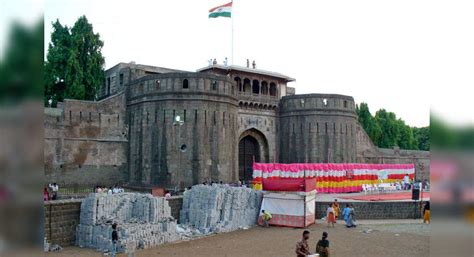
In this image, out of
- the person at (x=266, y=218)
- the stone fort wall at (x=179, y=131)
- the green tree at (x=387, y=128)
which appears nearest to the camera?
the person at (x=266, y=218)

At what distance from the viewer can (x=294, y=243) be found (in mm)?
15586

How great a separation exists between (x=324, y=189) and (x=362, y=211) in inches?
276

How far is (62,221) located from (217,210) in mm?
6806

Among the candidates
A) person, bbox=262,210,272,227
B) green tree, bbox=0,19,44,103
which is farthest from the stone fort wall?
green tree, bbox=0,19,44,103

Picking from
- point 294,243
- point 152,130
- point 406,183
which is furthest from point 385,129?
point 294,243

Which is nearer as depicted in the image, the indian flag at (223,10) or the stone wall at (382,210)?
the stone wall at (382,210)

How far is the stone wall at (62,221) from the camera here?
1421 cm

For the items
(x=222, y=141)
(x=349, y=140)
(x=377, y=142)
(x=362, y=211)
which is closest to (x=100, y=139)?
(x=222, y=141)

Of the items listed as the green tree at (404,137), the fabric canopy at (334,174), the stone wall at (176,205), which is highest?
the green tree at (404,137)

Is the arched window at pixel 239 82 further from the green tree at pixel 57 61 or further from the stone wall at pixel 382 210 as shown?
the stone wall at pixel 382 210

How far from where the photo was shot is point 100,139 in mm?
28422

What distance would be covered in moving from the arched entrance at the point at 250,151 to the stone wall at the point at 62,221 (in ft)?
63.0

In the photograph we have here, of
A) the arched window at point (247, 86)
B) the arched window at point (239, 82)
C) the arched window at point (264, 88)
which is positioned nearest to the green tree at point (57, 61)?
the arched window at point (239, 82)

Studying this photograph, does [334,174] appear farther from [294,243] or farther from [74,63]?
[74,63]
